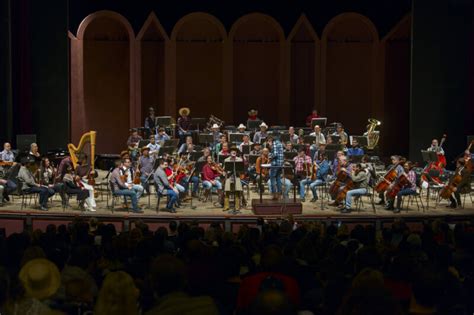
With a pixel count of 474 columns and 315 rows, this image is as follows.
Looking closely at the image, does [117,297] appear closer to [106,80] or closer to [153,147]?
[153,147]

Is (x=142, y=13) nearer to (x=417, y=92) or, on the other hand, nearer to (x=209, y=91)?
(x=209, y=91)

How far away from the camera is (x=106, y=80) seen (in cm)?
2420

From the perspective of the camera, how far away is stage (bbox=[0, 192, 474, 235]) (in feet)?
43.3

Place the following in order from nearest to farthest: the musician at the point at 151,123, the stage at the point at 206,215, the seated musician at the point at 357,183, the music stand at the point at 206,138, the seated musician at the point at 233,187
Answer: the stage at the point at 206,215
the seated musician at the point at 357,183
the seated musician at the point at 233,187
the music stand at the point at 206,138
the musician at the point at 151,123

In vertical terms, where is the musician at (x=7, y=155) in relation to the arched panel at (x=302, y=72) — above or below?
below

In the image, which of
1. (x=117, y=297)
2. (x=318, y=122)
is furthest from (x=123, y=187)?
(x=117, y=297)

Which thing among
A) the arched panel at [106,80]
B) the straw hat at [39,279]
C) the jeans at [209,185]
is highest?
the arched panel at [106,80]

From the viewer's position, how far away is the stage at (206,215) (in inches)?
519

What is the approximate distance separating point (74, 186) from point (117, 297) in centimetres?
1177

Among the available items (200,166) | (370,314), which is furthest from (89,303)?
(200,166)

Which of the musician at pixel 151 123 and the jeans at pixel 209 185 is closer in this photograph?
the jeans at pixel 209 185

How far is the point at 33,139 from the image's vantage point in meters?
19.9

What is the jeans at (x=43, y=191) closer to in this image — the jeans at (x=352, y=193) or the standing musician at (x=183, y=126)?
the standing musician at (x=183, y=126)

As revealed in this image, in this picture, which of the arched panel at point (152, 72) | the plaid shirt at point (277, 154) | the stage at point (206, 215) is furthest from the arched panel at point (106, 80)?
the plaid shirt at point (277, 154)
